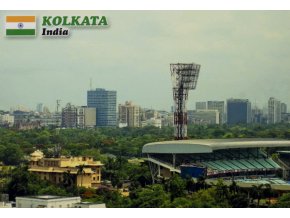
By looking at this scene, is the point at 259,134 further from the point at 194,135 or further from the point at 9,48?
the point at 9,48

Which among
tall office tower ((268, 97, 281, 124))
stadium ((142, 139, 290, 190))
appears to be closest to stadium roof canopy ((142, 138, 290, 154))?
stadium ((142, 139, 290, 190))

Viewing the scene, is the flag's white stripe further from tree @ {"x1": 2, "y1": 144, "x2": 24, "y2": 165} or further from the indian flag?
tree @ {"x1": 2, "y1": 144, "x2": 24, "y2": 165}

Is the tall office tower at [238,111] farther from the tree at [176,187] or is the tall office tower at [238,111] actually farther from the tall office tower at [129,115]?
the tree at [176,187]

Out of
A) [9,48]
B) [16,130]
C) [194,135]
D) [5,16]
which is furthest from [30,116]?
[5,16]

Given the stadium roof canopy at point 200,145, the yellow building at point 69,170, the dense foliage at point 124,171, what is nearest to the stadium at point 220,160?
the stadium roof canopy at point 200,145

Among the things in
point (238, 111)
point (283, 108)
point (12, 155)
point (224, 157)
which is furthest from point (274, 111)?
point (12, 155)
